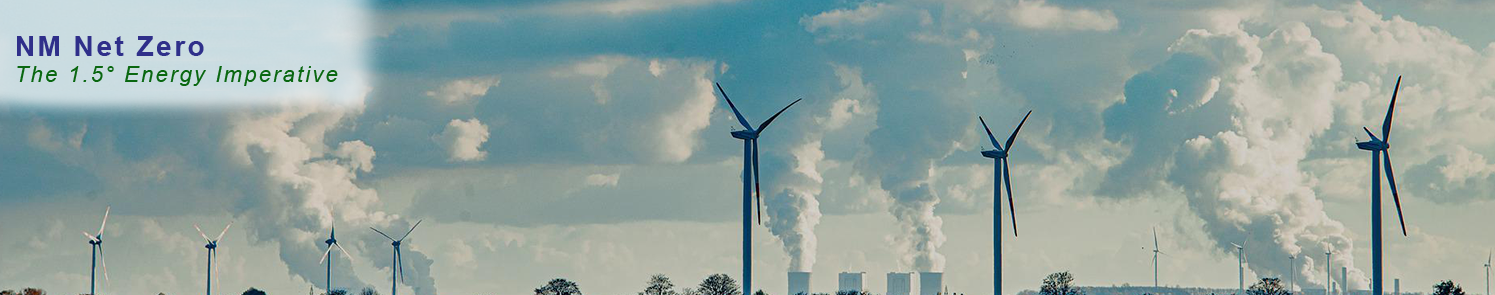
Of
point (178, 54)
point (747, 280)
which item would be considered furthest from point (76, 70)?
point (747, 280)

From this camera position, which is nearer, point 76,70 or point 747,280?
point 76,70

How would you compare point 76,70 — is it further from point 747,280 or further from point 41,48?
point 747,280

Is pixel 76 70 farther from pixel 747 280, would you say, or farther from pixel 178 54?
pixel 747 280

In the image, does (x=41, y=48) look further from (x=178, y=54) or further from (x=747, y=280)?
(x=747, y=280)

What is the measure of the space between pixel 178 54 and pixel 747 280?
6689 cm

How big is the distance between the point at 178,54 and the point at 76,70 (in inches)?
328

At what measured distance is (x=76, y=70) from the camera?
468 feet

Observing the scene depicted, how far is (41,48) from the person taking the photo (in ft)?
491

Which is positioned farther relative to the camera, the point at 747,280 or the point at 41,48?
the point at 747,280

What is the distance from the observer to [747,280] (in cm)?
19975

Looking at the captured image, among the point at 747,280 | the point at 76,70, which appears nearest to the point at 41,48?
the point at 76,70

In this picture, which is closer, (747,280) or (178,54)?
(178,54)

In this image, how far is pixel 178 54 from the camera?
149125mm
